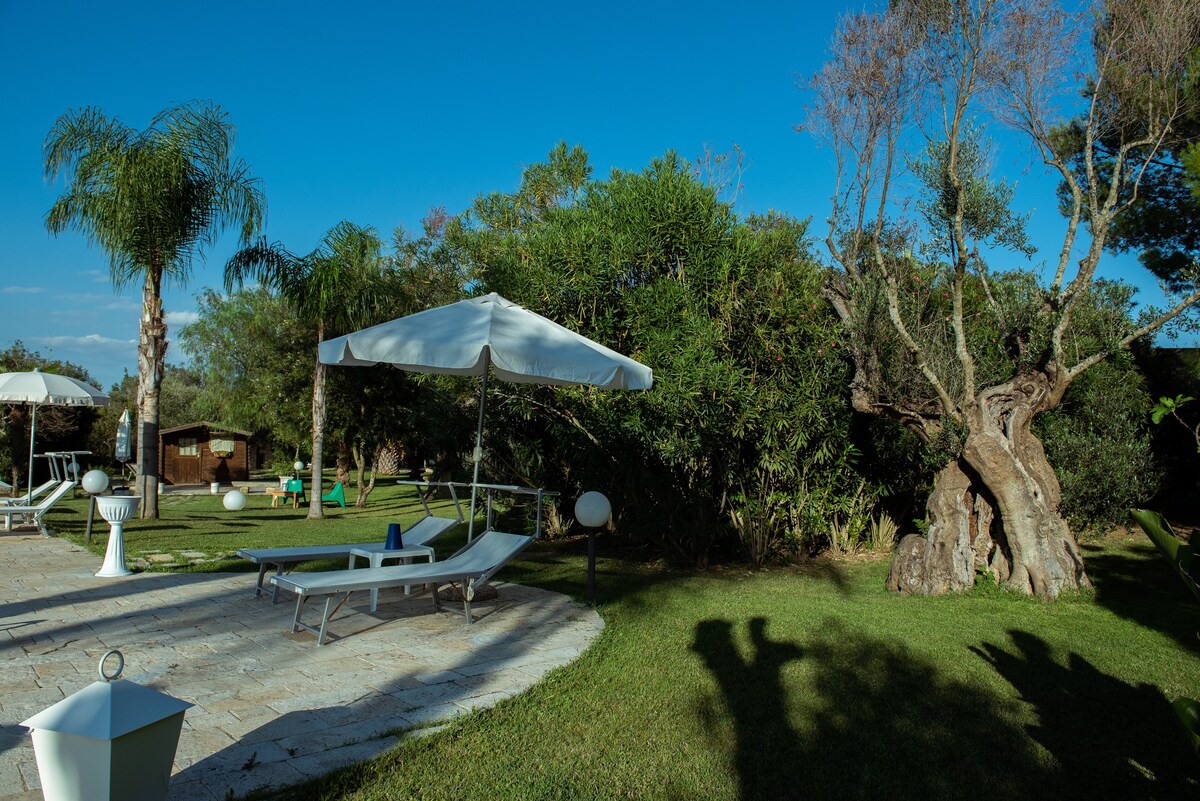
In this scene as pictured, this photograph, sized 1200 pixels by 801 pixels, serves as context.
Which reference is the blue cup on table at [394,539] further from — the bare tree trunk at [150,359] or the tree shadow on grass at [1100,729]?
the bare tree trunk at [150,359]

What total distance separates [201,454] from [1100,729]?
104 ft

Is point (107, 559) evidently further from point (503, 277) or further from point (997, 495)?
point (997, 495)

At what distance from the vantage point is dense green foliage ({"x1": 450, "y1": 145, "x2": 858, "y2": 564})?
8.59 meters

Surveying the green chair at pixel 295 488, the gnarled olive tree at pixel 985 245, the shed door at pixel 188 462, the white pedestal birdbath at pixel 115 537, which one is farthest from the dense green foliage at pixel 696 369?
the shed door at pixel 188 462

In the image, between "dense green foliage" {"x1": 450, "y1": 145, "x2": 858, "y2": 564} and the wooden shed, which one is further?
the wooden shed

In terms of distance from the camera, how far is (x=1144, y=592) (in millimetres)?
7590

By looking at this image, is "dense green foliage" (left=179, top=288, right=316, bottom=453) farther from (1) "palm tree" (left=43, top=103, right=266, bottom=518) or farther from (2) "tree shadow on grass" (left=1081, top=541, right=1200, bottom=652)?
(2) "tree shadow on grass" (left=1081, top=541, right=1200, bottom=652)

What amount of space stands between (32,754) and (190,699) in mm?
805

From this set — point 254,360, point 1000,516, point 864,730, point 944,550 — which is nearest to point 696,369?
point 944,550

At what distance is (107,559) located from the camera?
778 cm

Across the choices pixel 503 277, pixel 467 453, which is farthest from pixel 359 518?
pixel 503 277

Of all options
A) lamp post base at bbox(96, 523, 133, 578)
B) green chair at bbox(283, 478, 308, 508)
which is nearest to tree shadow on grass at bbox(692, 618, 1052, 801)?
lamp post base at bbox(96, 523, 133, 578)

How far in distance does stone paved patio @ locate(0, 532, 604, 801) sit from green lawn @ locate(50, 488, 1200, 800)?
31 centimetres

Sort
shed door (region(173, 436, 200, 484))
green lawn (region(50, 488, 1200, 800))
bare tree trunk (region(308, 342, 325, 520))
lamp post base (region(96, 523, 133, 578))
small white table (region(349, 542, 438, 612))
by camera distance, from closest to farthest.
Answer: green lawn (region(50, 488, 1200, 800)) < small white table (region(349, 542, 438, 612)) < lamp post base (region(96, 523, 133, 578)) < bare tree trunk (region(308, 342, 325, 520)) < shed door (region(173, 436, 200, 484))
